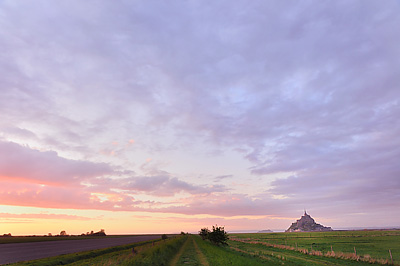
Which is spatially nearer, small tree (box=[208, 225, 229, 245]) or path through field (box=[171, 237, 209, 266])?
path through field (box=[171, 237, 209, 266])

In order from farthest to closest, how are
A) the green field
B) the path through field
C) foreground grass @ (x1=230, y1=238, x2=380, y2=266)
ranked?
foreground grass @ (x1=230, y1=238, x2=380, y2=266) < the path through field < the green field

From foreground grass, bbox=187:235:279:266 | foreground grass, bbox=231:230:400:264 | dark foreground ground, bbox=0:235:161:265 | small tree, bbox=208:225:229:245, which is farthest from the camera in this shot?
small tree, bbox=208:225:229:245

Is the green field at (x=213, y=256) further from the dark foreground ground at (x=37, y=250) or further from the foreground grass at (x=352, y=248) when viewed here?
the dark foreground ground at (x=37, y=250)

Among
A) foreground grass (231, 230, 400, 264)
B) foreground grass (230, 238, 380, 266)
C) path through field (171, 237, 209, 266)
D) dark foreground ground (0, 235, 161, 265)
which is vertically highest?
path through field (171, 237, 209, 266)

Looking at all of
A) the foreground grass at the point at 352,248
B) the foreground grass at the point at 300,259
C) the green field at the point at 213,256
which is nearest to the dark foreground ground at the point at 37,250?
the green field at the point at 213,256

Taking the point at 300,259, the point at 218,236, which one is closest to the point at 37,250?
the point at 218,236

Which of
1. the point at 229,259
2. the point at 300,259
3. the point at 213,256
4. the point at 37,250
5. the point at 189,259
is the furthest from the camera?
the point at 37,250

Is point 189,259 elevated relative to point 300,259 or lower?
elevated

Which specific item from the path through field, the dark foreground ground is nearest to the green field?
the path through field

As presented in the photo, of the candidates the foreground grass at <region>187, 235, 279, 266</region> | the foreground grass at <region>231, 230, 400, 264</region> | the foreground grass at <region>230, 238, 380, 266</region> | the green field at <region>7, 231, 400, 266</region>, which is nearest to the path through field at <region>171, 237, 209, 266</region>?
the green field at <region>7, 231, 400, 266</region>

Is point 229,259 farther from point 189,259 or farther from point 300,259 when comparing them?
point 300,259

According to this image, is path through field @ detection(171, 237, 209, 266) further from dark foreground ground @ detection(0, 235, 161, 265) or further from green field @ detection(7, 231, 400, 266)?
dark foreground ground @ detection(0, 235, 161, 265)

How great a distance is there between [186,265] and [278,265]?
39.3ft

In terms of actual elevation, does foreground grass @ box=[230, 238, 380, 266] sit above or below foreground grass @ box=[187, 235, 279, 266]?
below
